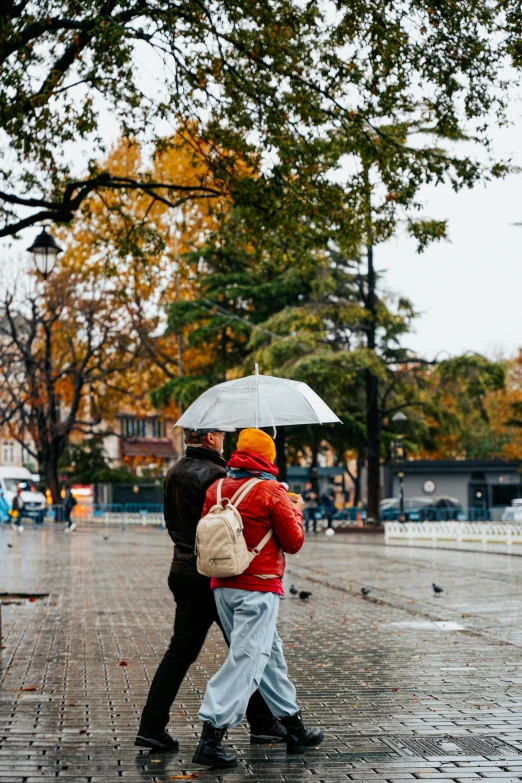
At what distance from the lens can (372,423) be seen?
3975 centimetres

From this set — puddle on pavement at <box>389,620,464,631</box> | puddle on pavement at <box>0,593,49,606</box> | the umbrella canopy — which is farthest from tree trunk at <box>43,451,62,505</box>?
the umbrella canopy

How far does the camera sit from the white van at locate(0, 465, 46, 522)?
48.7 meters

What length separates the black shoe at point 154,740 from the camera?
19.2 ft

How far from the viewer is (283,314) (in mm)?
38562

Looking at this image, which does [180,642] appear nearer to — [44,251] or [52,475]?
[44,251]

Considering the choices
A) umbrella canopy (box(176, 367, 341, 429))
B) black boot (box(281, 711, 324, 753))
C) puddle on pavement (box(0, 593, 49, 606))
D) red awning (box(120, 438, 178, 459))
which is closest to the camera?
black boot (box(281, 711, 324, 753))

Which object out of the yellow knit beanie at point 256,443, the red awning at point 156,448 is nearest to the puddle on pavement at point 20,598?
the yellow knit beanie at point 256,443

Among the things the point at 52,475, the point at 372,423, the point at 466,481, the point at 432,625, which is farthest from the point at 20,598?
the point at 466,481

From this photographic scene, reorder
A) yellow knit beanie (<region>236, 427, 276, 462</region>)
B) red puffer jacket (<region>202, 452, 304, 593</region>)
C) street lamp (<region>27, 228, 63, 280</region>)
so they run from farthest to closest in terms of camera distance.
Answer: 1. street lamp (<region>27, 228, 63, 280</region>)
2. yellow knit beanie (<region>236, 427, 276, 462</region>)
3. red puffer jacket (<region>202, 452, 304, 593</region>)

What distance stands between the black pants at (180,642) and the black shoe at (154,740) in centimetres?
3

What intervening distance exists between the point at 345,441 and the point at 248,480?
121 ft

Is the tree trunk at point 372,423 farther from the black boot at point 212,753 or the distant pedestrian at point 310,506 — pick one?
the black boot at point 212,753

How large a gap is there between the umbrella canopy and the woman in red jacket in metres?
0.40

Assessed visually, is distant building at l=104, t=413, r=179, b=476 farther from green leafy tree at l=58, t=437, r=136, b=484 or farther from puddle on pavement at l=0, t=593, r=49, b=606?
puddle on pavement at l=0, t=593, r=49, b=606
